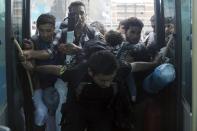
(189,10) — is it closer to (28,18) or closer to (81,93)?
(81,93)

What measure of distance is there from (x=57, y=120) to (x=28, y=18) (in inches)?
34.2

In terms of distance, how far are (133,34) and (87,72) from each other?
1.81 ft

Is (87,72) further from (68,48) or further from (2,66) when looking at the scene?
(2,66)

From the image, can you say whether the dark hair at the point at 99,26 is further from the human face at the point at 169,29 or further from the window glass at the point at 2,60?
the window glass at the point at 2,60

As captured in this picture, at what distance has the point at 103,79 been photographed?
2.77 meters

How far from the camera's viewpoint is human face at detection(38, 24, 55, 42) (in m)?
3.09

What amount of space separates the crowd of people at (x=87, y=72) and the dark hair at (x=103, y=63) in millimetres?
51

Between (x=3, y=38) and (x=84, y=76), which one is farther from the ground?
(x=3, y=38)

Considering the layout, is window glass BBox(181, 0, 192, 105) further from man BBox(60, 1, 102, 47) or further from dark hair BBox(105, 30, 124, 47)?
man BBox(60, 1, 102, 47)

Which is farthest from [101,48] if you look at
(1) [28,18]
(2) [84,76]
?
(1) [28,18]

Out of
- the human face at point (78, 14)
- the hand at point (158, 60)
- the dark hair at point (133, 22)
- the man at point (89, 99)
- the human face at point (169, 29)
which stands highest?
the human face at point (78, 14)

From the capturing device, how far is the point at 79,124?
112 inches

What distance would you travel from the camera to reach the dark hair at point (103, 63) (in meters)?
2.73

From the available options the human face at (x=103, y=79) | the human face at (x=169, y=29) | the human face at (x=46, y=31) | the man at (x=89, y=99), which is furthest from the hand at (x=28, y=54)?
the human face at (x=169, y=29)
